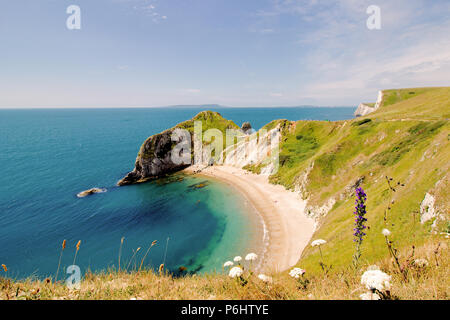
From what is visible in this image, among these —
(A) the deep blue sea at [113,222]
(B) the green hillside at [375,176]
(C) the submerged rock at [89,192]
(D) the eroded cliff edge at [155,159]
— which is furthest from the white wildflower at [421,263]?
(D) the eroded cliff edge at [155,159]

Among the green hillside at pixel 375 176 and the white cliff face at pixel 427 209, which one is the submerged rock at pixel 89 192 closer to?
the green hillside at pixel 375 176

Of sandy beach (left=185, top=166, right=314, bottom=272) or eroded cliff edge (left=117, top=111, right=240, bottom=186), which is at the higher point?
eroded cliff edge (left=117, top=111, right=240, bottom=186)

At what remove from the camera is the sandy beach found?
106 ft

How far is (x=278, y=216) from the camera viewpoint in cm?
4384

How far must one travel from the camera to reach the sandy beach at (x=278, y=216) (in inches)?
1273

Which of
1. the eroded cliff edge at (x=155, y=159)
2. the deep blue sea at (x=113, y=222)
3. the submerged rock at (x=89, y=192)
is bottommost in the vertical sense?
the deep blue sea at (x=113, y=222)

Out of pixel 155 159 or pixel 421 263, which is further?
pixel 155 159

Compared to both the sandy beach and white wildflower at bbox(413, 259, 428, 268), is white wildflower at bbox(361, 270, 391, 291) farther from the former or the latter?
the sandy beach

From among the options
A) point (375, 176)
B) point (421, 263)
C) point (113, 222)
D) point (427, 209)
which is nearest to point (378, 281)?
point (421, 263)

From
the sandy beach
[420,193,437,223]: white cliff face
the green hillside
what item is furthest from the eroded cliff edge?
[420,193,437,223]: white cliff face

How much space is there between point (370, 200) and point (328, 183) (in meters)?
18.4

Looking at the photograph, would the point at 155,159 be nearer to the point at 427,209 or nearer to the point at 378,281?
the point at 427,209

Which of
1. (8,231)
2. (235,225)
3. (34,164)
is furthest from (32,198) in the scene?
(235,225)

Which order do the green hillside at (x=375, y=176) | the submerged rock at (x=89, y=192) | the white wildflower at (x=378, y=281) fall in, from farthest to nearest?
the submerged rock at (x=89, y=192)
the green hillside at (x=375, y=176)
the white wildflower at (x=378, y=281)
